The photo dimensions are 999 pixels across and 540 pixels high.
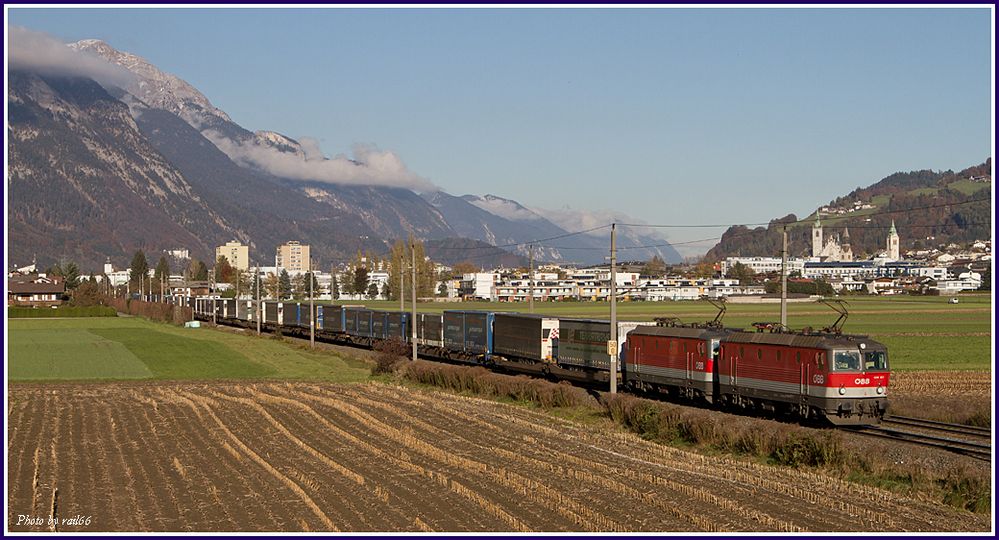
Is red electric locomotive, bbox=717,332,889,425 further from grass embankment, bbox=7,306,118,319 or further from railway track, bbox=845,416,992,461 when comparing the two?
grass embankment, bbox=7,306,118,319

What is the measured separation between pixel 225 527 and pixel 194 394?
32.4 m

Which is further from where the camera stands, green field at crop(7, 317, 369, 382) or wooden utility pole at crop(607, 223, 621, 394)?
green field at crop(7, 317, 369, 382)

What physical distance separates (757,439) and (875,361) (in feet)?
22.2

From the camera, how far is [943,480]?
2717cm

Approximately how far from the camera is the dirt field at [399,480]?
74.2 ft

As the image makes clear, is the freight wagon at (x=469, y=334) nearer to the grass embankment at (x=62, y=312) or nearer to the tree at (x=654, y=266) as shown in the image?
the tree at (x=654, y=266)

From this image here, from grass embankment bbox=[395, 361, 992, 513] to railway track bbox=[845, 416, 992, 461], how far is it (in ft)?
9.99

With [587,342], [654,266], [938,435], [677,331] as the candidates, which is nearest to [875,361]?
[938,435]

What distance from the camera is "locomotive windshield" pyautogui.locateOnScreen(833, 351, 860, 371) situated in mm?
35906

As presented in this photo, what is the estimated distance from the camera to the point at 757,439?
107 feet

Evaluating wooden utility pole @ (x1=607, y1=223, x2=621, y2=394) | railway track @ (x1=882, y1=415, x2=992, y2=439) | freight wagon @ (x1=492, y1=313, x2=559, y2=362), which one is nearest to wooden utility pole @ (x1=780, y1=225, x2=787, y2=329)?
railway track @ (x1=882, y1=415, x2=992, y2=439)

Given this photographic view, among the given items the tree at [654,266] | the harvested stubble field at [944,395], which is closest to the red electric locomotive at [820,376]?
the harvested stubble field at [944,395]

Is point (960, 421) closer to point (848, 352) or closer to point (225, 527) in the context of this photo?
point (848, 352)

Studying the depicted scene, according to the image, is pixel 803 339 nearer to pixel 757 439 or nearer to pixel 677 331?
pixel 757 439
